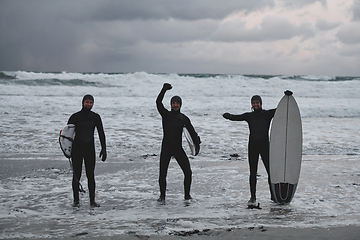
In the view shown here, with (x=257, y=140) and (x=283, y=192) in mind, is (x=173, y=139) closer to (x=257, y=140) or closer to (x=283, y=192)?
(x=257, y=140)

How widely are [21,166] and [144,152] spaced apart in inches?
114

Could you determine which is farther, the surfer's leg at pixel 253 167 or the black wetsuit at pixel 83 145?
the surfer's leg at pixel 253 167

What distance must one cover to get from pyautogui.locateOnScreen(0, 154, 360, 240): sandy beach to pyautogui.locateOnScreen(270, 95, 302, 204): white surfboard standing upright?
0.27m

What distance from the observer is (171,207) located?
15.9 ft

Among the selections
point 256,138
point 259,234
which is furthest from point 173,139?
point 259,234

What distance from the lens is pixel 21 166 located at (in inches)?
278

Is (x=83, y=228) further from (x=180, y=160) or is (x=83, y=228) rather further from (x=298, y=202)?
(x=298, y=202)

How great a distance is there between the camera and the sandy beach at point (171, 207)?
393 cm

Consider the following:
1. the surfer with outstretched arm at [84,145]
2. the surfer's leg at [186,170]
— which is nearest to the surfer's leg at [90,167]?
the surfer with outstretched arm at [84,145]

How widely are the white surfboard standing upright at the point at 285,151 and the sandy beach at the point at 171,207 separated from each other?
27 centimetres

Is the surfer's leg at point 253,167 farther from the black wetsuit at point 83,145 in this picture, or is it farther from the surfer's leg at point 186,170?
the black wetsuit at point 83,145

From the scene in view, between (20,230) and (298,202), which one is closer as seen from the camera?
(20,230)

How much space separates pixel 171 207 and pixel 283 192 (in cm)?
165

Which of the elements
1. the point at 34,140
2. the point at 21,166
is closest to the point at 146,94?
the point at 34,140
